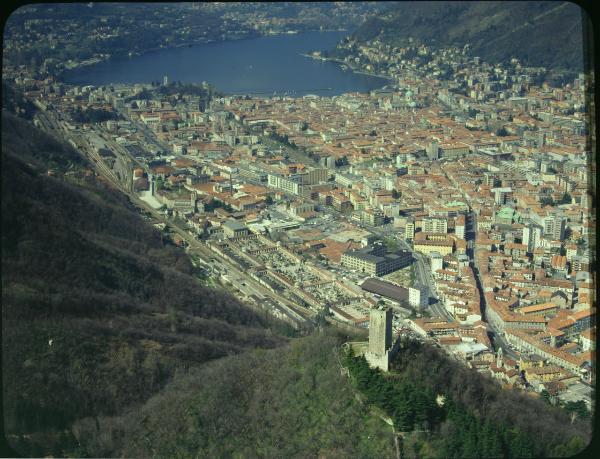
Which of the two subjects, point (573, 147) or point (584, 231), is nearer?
point (584, 231)

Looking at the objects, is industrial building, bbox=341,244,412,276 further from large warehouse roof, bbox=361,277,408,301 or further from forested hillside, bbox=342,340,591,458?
forested hillside, bbox=342,340,591,458

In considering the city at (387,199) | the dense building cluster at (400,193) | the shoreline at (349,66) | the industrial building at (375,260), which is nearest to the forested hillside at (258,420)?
the city at (387,199)

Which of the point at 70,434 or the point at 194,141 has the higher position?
the point at 70,434

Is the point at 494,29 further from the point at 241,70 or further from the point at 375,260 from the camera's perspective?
the point at 375,260

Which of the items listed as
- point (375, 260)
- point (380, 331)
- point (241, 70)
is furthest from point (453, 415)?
point (241, 70)

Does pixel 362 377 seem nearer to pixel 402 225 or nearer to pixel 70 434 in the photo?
pixel 70 434

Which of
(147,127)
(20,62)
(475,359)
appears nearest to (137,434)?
(475,359)
